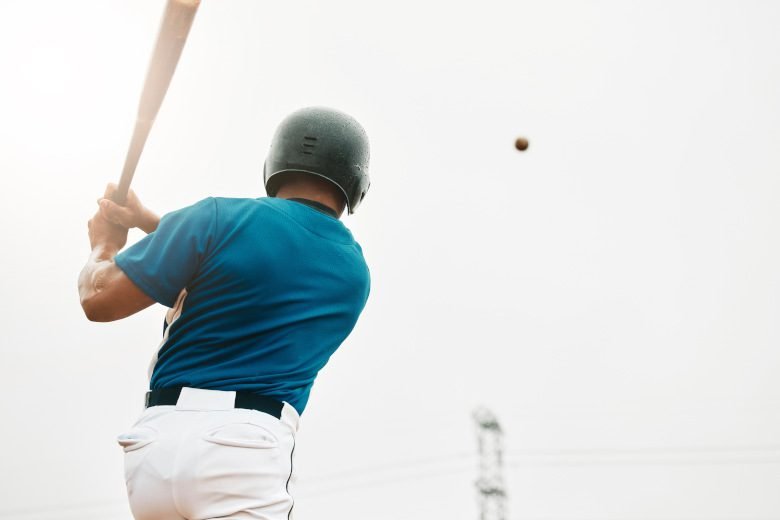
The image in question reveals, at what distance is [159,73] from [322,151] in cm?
81

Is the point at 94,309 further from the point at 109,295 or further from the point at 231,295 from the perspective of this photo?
the point at 231,295

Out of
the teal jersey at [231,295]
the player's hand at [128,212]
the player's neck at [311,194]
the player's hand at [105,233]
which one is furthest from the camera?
the player's hand at [128,212]

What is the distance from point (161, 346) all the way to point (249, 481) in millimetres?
677

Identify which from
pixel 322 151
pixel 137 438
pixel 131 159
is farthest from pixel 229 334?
pixel 131 159

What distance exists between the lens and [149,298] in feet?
10.3

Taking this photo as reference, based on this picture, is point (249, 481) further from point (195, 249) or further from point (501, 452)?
point (501, 452)

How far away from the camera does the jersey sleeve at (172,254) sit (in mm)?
3062

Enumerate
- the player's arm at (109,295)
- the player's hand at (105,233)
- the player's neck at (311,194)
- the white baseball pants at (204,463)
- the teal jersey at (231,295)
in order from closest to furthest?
the white baseball pants at (204,463)
the teal jersey at (231,295)
the player's arm at (109,295)
the player's neck at (311,194)
the player's hand at (105,233)

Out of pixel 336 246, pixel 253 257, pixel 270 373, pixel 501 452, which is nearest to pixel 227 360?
pixel 270 373

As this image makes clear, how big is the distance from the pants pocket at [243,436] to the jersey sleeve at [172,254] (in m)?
0.61

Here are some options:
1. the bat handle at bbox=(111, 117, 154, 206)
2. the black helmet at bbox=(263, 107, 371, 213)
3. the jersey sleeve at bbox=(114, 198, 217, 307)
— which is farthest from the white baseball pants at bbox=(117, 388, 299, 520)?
the bat handle at bbox=(111, 117, 154, 206)

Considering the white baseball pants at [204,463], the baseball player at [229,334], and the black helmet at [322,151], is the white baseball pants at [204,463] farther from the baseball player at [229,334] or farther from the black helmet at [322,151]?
the black helmet at [322,151]

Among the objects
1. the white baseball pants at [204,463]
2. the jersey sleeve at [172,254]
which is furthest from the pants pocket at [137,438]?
the jersey sleeve at [172,254]

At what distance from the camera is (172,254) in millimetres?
3057
